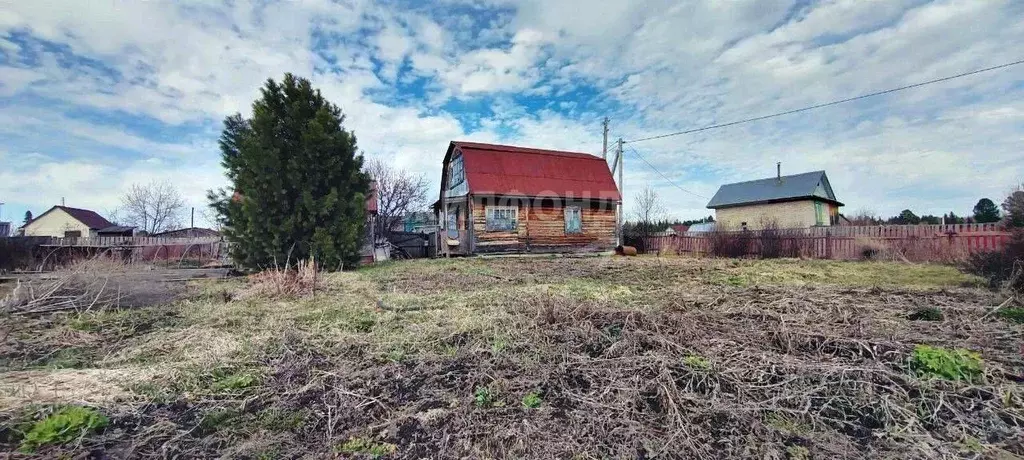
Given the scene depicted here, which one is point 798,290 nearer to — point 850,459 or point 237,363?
point 850,459

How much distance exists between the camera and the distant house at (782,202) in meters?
28.2

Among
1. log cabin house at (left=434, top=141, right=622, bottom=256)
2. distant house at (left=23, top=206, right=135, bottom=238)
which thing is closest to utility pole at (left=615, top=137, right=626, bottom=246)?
log cabin house at (left=434, top=141, right=622, bottom=256)

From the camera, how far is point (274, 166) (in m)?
11.1

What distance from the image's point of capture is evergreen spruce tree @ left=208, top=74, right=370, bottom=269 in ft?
36.1

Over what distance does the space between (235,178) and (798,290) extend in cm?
1343

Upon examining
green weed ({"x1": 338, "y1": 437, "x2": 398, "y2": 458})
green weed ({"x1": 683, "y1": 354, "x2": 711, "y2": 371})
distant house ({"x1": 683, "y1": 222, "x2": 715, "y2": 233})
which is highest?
distant house ({"x1": 683, "y1": 222, "x2": 715, "y2": 233})

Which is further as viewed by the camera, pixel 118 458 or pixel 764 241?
pixel 764 241

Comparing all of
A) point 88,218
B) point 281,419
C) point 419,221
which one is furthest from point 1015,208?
point 88,218

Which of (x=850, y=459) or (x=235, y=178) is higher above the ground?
(x=235, y=178)

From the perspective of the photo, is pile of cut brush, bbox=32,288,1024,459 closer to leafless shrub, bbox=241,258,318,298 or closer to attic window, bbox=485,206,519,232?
leafless shrub, bbox=241,258,318,298

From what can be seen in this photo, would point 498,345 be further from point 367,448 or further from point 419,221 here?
point 419,221

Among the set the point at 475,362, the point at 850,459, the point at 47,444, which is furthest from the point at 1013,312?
the point at 47,444

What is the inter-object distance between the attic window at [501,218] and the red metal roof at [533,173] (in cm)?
80

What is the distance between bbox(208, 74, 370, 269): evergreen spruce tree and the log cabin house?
628 cm
